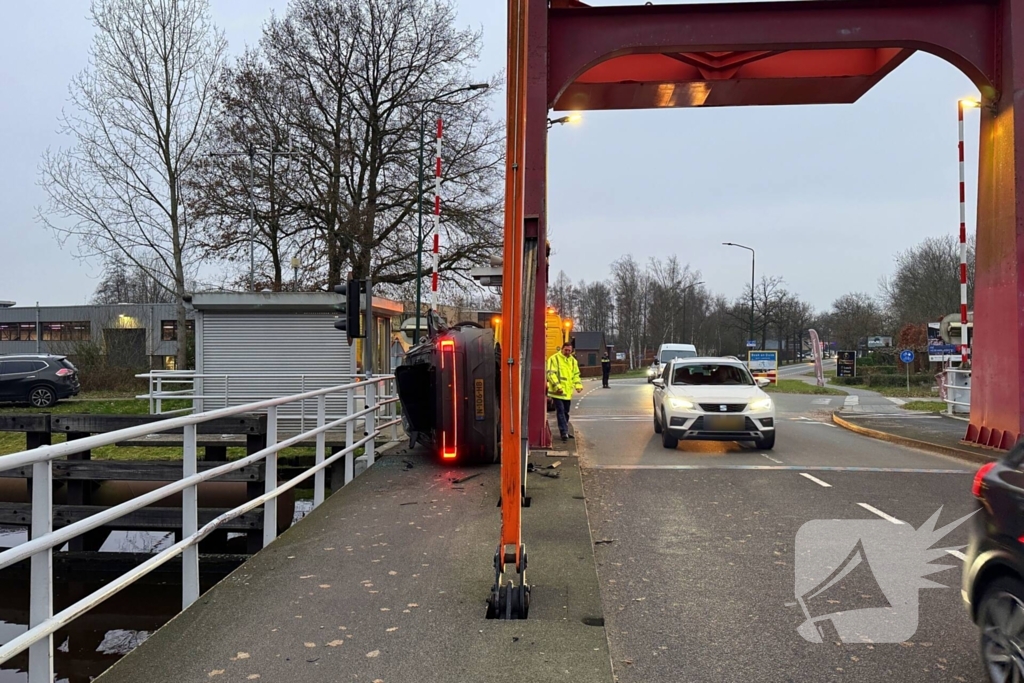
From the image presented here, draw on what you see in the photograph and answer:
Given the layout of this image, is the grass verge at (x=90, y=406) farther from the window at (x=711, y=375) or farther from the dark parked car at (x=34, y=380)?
the window at (x=711, y=375)

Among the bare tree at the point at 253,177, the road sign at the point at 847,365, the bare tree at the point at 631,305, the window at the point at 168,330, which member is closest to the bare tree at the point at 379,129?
the bare tree at the point at 253,177

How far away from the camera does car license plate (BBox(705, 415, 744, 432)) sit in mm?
12367

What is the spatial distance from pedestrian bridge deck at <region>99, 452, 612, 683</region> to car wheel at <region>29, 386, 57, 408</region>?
25039 mm

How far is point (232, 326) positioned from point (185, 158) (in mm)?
13325

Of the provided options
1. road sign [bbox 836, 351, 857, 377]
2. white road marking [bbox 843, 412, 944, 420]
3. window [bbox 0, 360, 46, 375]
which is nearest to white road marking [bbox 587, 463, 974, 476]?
white road marking [bbox 843, 412, 944, 420]

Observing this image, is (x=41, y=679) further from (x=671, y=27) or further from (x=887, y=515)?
(x=671, y=27)

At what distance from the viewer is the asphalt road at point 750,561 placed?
414 cm

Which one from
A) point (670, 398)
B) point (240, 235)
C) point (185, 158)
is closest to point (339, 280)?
point (240, 235)

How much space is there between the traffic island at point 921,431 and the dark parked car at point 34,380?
25766 mm

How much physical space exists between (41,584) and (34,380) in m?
28.3

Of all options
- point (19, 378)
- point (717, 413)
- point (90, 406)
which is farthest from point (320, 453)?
point (19, 378)

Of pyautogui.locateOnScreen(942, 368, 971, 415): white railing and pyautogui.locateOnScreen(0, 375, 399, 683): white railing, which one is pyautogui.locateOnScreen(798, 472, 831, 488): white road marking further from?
pyautogui.locateOnScreen(942, 368, 971, 415): white railing

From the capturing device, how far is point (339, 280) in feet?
94.9

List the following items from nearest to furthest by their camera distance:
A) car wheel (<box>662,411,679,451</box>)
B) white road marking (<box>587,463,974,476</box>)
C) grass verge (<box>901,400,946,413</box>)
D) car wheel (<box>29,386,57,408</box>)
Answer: white road marking (<box>587,463,974,476</box>) → car wheel (<box>662,411,679,451</box>) → grass verge (<box>901,400,946,413</box>) → car wheel (<box>29,386,57,408</box>)
